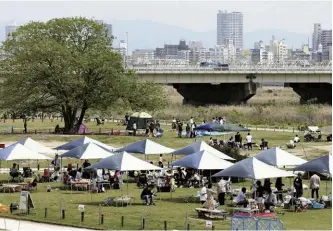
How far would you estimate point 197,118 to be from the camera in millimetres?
85312

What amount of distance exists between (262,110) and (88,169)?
54.3 meters

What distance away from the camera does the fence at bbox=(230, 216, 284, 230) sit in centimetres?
2514

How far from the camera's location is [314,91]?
366 ft

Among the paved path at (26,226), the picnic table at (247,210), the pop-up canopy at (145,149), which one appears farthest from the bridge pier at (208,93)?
the paved path at (26,226)

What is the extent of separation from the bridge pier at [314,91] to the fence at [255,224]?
85182mm

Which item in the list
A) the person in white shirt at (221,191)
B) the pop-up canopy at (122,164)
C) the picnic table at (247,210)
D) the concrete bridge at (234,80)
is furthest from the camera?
the concrete bridge at (234,80)

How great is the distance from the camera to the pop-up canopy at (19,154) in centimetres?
3891

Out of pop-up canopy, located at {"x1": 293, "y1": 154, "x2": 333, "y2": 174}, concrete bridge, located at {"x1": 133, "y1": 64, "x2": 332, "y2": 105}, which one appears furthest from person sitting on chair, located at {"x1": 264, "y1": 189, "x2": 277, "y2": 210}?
concrete bridge, located at {"x1": 133, "y1": 64, "x2": 332, "y2": 105}

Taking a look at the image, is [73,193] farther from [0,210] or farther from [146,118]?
[146,118]

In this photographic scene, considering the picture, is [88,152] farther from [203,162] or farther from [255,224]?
[255,224]

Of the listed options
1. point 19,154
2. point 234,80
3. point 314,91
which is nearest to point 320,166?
point 19,154

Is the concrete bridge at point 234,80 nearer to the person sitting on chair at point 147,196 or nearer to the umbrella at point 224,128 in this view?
the umbrella at point 224,128

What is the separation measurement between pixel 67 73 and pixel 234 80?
41.8 meters

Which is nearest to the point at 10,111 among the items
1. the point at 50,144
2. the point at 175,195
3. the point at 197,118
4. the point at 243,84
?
the point at 50,144
